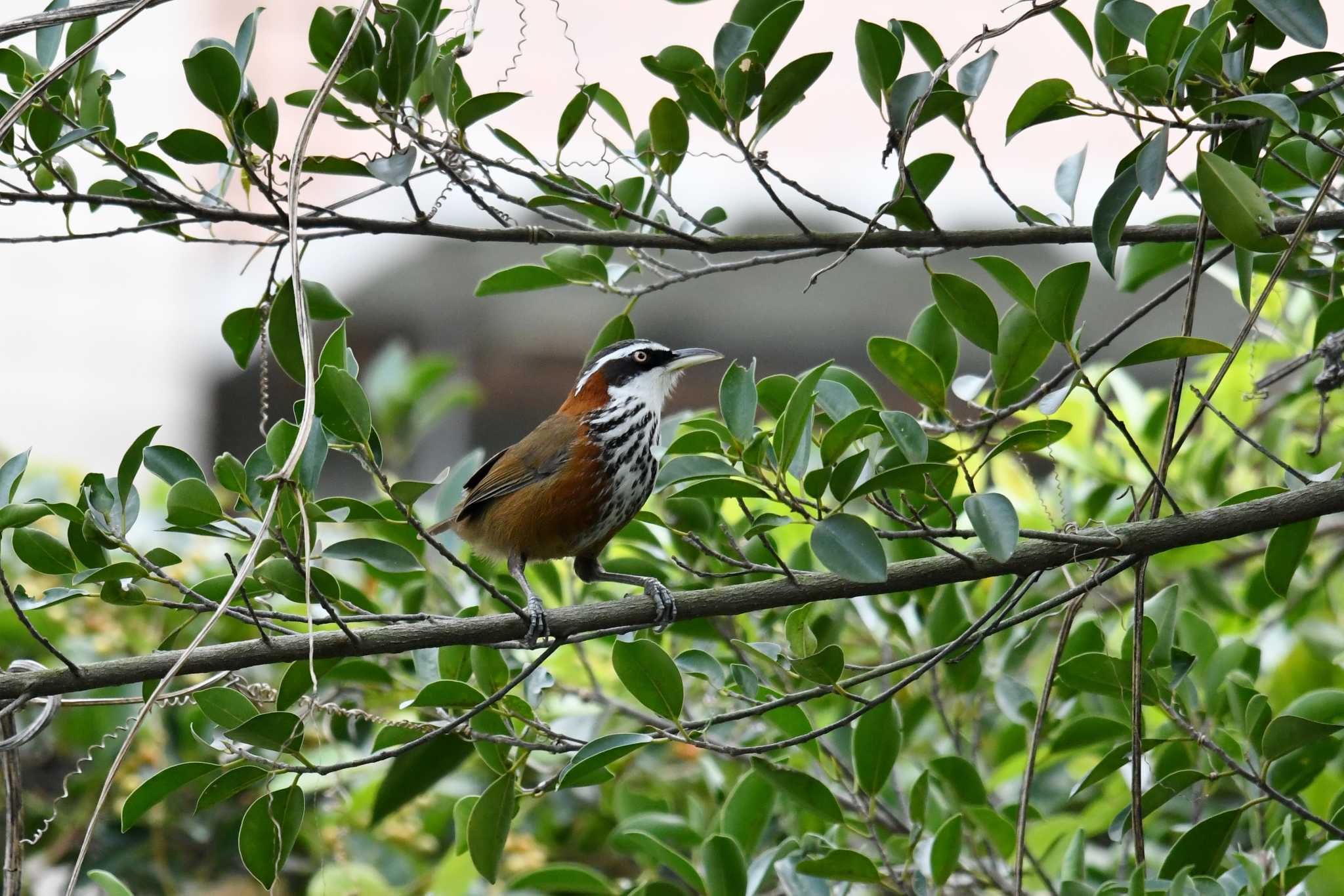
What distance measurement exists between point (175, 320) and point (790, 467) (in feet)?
35.5

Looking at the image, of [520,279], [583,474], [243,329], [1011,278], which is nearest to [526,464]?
[583,474]

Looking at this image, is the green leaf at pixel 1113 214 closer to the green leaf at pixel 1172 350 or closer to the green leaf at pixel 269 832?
the green leaf at pixel 1172 350

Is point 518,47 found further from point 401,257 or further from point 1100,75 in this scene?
point 401,257

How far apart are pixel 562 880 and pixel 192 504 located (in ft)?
4.30

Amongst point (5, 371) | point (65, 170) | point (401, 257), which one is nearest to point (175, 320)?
point (5, 371)

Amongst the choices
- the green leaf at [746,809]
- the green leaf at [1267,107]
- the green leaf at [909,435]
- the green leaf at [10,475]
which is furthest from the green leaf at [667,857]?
the green leaf at [1267,107]

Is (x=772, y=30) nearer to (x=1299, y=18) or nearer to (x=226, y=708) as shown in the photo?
(x=1299, y=18)

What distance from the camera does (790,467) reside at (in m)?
2.50

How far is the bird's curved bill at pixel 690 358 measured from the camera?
160 inches

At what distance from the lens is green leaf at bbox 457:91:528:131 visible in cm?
254

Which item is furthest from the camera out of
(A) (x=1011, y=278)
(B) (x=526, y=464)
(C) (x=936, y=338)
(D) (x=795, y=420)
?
(B) (x=526, y=464)

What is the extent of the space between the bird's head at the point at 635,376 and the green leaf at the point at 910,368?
1362mm

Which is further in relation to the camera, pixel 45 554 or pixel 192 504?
pixel 45 554

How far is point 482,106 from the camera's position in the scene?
257 centimetres
